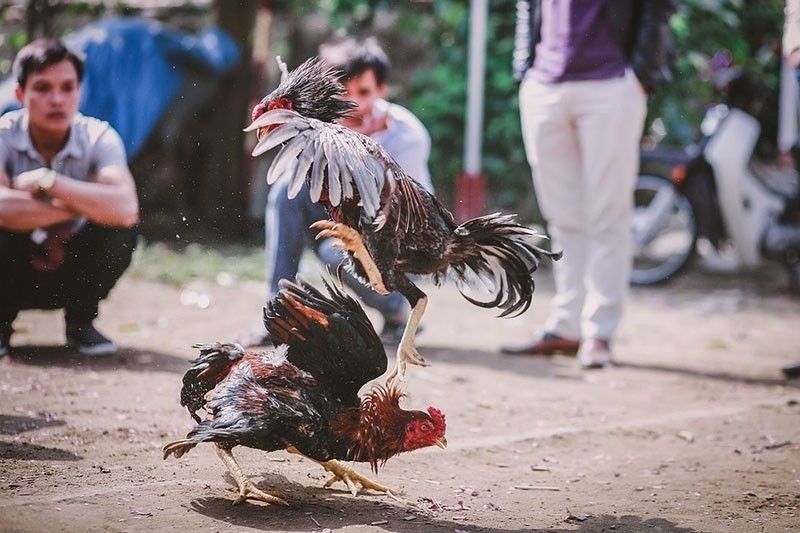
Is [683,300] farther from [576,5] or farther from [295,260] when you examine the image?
[295,260]

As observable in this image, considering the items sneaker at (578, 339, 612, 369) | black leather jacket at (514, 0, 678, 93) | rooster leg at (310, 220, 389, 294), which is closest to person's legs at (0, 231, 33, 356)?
rooster leg at (310, 220, 389, 294)

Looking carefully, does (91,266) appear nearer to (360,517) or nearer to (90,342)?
(90,342)

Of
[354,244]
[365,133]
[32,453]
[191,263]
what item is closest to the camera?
[354,244]

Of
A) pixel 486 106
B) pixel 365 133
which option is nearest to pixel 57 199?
pixel 365 133

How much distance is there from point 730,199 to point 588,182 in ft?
9.51

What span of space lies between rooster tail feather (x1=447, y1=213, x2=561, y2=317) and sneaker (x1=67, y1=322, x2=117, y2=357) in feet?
7.70

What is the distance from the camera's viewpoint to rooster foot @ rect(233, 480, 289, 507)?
3129mm

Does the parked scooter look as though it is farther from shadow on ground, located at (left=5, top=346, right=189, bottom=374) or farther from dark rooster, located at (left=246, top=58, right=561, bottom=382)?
dark rooster, located at (left=246, top=58, right=561, bottom=382)

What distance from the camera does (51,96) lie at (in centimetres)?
489

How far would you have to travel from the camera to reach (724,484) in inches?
145

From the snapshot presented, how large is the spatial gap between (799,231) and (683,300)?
1.01 meters

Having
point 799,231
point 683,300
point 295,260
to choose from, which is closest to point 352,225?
point 295,260

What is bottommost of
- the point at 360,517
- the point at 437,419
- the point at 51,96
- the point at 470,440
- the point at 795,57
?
the point at 470,440

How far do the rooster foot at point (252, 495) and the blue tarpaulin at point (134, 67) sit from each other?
5108 millimetres
